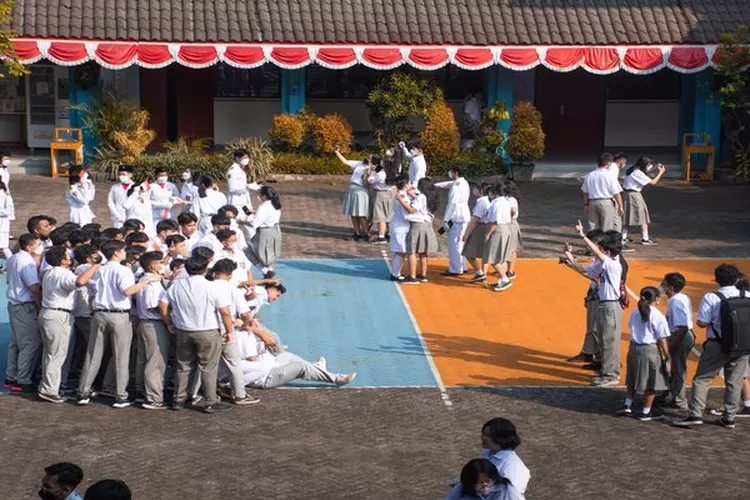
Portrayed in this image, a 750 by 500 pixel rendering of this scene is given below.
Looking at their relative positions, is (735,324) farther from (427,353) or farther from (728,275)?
(427,353)

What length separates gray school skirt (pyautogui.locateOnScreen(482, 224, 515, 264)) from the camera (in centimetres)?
1641

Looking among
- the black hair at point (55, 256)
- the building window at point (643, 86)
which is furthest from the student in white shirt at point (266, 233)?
the building window at point (643, 86)

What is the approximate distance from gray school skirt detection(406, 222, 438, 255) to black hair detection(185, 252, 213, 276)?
5451mm

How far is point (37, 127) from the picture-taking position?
27.3 metres

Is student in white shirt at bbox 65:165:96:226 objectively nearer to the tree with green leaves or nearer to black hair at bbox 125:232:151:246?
the tree with green leaves

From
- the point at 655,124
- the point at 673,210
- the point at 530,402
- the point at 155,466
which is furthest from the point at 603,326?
the point at 655,124

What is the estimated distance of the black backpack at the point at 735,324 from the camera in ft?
37.0

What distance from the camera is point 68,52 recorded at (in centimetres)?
2409

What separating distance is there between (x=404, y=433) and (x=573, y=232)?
10.0 m

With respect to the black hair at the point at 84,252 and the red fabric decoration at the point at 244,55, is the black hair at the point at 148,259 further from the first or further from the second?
the red fabric decoration at the point at 244,55

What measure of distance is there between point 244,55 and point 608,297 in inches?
529

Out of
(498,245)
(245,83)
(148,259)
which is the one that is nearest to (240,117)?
(245,83)

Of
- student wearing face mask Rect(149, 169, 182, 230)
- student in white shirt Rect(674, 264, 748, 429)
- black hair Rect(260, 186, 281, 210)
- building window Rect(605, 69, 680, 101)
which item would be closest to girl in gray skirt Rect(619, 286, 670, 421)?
student in white shirt Rect(674, 264, 748, 429)

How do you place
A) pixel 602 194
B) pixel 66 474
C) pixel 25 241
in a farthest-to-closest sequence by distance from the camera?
pixel 602 194 < pixel 25 241 < pixel 66 474
